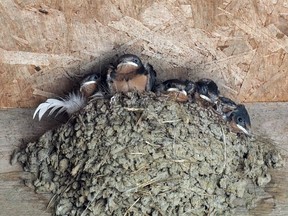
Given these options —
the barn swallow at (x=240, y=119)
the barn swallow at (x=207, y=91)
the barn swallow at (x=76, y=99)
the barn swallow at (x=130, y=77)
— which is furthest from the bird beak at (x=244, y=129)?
the barn swallow at (x=76, y=99)

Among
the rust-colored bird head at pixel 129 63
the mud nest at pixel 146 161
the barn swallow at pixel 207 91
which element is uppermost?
the rust-colored bird head at pixel 129 63

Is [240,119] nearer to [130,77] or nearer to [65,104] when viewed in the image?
[130,77]

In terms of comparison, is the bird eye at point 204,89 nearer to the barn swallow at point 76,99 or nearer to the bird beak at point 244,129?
the bird beak at point 244,129

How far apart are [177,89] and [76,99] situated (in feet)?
1.48

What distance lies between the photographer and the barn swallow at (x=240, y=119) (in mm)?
4352

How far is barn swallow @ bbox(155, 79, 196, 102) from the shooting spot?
4.32 metres

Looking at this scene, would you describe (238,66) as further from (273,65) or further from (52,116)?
(52,116)

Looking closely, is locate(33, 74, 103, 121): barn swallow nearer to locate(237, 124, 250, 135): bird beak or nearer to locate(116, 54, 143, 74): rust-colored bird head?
locate(116, 54, 143, 74): rust-colored bird head

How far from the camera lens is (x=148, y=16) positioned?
4309 millimetres

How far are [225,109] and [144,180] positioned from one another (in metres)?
0.56

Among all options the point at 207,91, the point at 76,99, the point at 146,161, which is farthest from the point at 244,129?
the point at 76,99

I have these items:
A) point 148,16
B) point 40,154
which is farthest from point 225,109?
point 40,154

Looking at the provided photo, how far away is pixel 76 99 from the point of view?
4441 mm

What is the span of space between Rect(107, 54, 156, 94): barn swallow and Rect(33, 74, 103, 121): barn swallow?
0.20 ft
